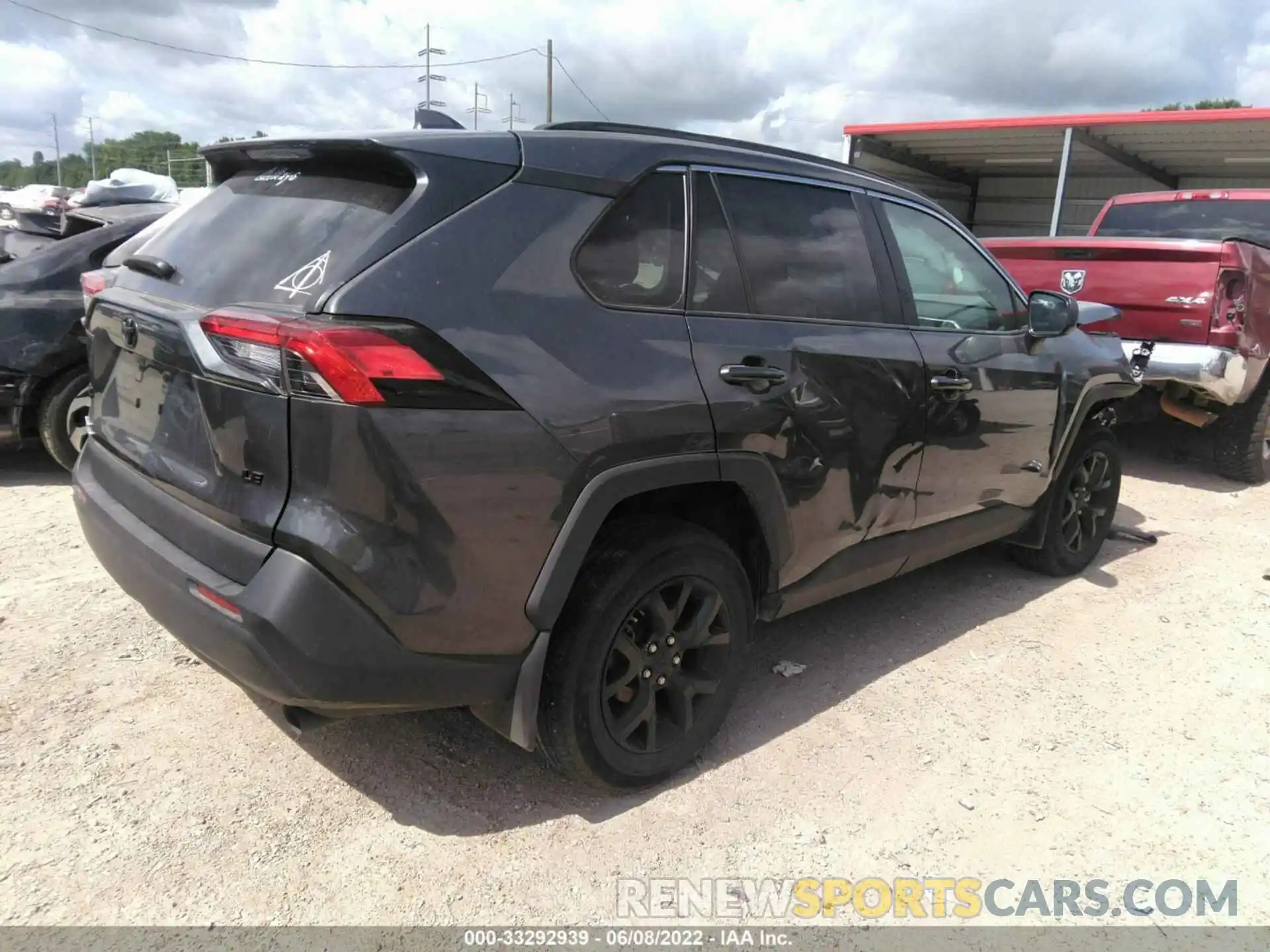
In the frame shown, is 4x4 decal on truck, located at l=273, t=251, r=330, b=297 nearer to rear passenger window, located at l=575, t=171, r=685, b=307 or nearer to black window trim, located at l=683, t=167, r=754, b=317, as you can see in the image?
rear passenger window, located at l=575, t=171, r=685, b=307

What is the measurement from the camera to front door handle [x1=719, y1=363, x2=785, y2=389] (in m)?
2.67

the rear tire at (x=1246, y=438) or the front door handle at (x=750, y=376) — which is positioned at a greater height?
the front door handle at (x=750, y=376)

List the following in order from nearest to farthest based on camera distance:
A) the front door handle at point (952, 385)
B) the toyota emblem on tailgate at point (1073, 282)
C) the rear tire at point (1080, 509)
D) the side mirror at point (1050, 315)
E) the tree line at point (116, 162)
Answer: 1. the front door handle at point (952, 385)
2. the side mirror at point (1050, 315)
3. the rear tire at point (1080, 509)
4. the toyota emblem on tailgate at point (1073, 282)
5. the tree line at point (116, 162)

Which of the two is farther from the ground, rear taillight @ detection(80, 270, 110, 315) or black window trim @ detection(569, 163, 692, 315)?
black window trim @ detection(569, 163, 692, 315)

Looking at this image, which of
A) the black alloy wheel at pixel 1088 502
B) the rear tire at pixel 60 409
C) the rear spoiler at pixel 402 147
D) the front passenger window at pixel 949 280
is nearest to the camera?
the rear spoiler at pixel 402 147

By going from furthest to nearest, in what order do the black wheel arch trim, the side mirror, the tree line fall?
1. the tree line
2. the side mirror
3. the black wheel arch trim

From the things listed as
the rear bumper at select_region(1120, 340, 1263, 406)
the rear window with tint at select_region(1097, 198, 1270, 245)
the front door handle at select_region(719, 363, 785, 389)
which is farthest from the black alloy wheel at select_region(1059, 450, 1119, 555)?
the rear window with tint at select_region(1097, 198, 1270, 245)

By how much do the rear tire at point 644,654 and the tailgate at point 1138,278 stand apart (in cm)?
390

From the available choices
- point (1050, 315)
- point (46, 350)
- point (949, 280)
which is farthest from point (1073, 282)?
point (46, 350)

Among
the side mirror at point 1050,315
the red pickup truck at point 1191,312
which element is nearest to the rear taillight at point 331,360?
the side mirror at point 1050,315

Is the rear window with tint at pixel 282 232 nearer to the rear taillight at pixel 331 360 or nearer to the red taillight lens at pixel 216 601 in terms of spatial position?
the rear taillight at pixel 331 360

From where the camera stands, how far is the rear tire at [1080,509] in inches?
178

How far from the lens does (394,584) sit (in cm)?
210

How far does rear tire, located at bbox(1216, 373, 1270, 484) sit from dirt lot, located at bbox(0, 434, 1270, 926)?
3287mm
